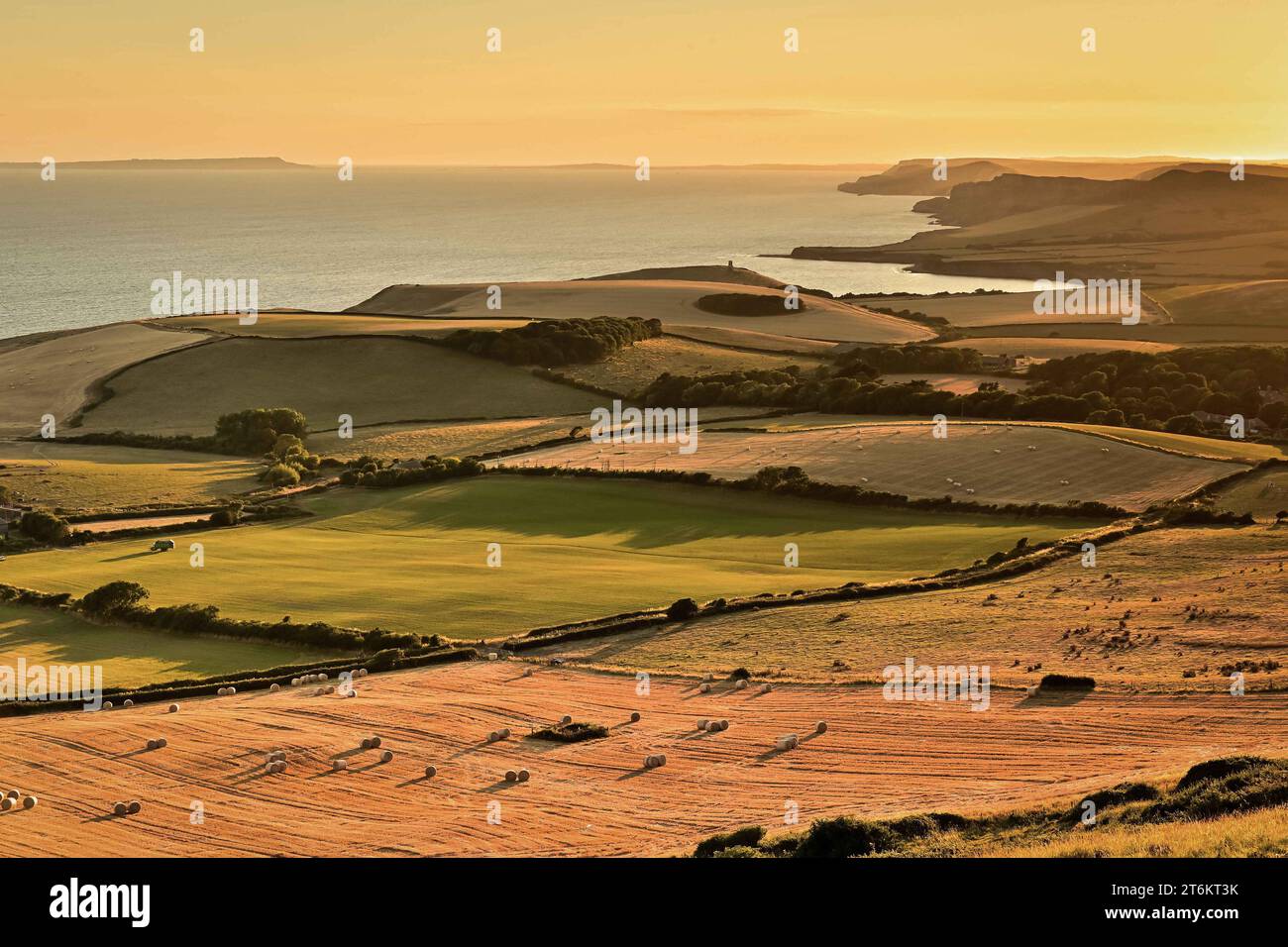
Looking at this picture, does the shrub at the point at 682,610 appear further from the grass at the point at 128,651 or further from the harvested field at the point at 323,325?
the harvested field at the point at 323,325

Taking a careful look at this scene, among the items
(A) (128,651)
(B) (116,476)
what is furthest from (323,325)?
(A) (128,651)

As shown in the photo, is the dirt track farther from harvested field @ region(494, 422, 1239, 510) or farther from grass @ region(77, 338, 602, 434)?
grass @ region(77, 338, 602, 434)

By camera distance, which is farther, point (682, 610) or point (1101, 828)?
point (682, 610)

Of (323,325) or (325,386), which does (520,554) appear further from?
(323,325)

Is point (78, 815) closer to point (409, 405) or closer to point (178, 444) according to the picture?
point (178, 444)

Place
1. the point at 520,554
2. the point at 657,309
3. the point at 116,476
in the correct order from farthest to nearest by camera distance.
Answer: the point at 657,309 < the point at 116,476 < the point at 520,554
